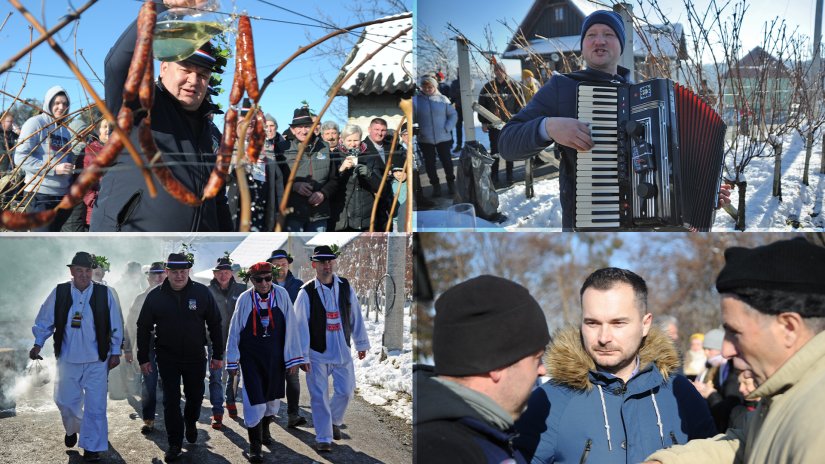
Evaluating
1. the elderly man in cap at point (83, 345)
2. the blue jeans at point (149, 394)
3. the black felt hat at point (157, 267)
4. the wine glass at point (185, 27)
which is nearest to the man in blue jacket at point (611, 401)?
the blue jeans at point (149, 394)

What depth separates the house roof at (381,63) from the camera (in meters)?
4.30

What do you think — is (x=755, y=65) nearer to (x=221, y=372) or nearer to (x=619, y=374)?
(x=619, y=374)

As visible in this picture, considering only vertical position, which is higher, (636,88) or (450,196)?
(636,88)

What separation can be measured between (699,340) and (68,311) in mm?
3310

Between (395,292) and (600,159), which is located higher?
(600,159)

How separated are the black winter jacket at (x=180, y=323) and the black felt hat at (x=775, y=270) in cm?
251

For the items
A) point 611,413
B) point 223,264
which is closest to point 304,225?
point 223,264

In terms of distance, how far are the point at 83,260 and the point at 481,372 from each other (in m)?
2.40

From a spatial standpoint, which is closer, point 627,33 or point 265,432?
point 265,432

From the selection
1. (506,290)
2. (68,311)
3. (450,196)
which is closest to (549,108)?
(450,196)

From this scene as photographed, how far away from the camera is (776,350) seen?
284 cm

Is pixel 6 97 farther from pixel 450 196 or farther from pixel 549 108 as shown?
pixel 549 108

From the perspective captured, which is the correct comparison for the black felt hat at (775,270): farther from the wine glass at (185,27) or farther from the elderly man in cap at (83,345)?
the elderly man in cap at (83,345)

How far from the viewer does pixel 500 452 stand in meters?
2.47
